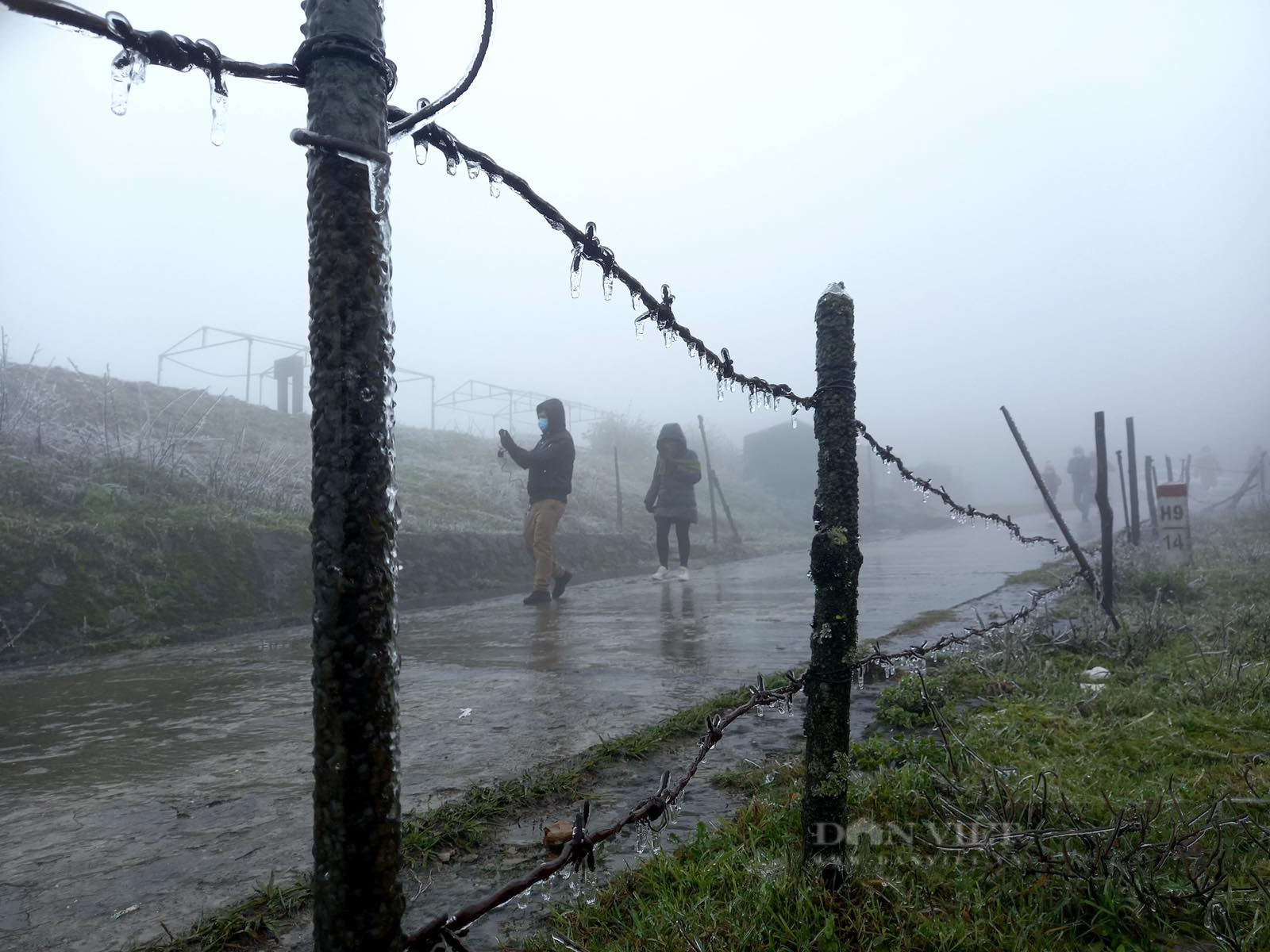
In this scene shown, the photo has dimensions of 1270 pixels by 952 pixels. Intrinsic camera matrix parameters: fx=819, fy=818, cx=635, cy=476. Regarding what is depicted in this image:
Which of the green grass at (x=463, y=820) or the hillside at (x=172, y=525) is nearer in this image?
the green grass at (x=463, y=820)

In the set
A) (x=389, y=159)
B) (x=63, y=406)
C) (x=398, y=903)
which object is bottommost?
(x=398, y=903)

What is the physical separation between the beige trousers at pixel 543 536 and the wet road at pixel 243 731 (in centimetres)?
98

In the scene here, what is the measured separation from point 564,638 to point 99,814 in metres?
3.63

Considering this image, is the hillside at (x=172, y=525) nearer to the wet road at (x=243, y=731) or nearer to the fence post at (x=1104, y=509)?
the wet road at (x=243, y=731)

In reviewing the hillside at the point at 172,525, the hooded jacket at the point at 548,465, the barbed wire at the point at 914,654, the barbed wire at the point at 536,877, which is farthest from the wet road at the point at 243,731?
the hooded jacket at the point at 548,465

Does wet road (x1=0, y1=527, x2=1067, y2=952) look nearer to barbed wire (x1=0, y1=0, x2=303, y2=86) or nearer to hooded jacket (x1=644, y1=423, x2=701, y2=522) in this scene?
barbed wire (x1=0, y1=0, x2=303, y2=86)

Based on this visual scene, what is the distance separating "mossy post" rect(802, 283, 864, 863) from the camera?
6.08 ft

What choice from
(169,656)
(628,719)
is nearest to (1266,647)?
(628,719)

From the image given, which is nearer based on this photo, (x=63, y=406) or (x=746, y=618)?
(x=746, y=618)

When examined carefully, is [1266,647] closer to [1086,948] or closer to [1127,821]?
[1127,821]

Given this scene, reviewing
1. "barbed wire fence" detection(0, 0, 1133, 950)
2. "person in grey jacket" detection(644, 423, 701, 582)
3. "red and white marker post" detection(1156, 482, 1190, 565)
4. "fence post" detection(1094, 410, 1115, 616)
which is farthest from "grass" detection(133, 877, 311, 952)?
"red and white marker post" detection(1156, 482, 1190, 565)

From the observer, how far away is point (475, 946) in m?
1.76

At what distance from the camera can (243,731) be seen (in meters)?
3.57

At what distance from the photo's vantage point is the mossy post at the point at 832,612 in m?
1.85
